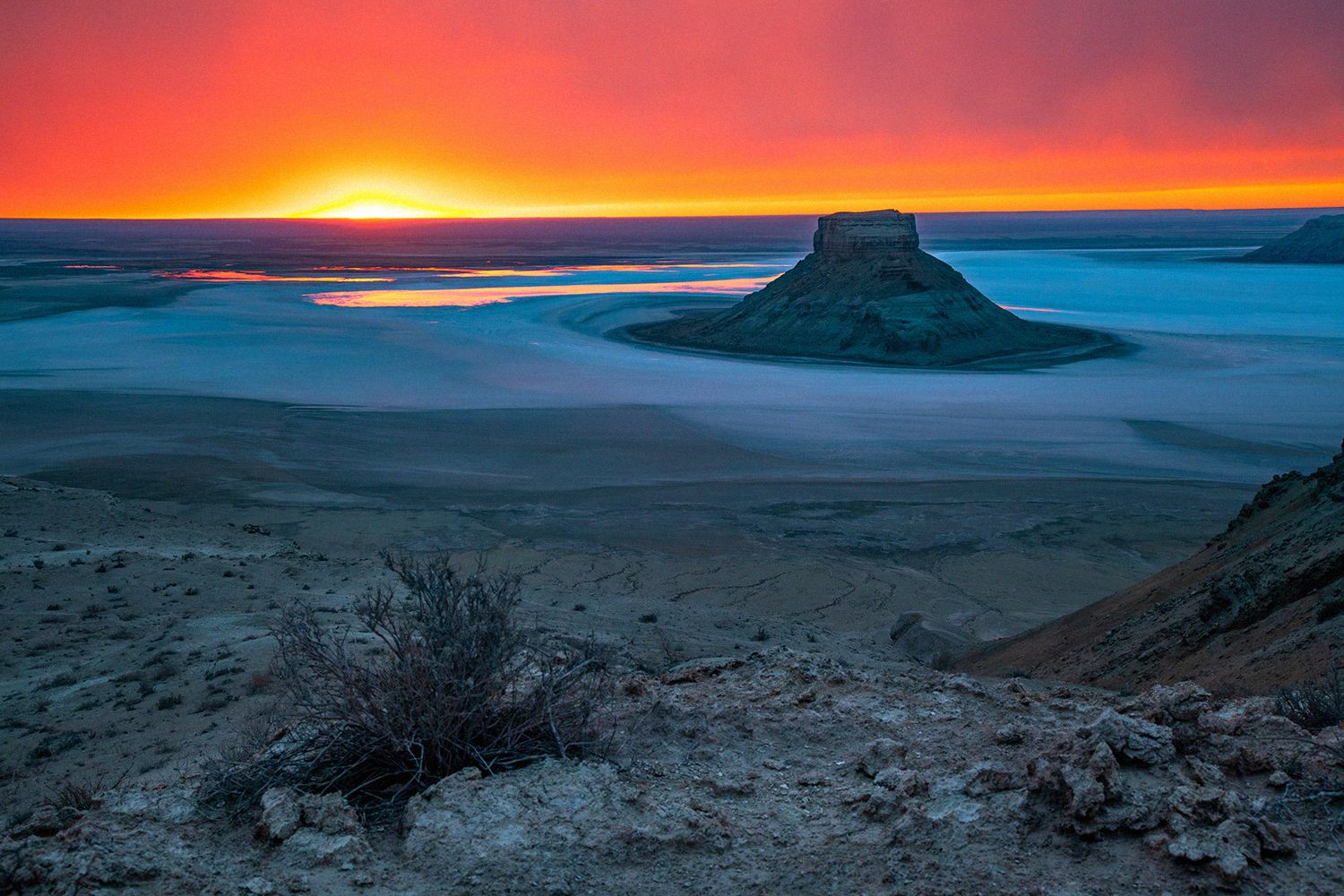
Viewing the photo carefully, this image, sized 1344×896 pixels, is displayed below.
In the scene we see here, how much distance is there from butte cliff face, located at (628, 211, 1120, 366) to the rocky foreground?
38.9 metres

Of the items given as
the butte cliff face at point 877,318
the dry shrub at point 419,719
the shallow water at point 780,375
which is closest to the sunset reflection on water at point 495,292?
the shallow water at point 780,375

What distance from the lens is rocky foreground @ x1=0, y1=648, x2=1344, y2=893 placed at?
3654 mm

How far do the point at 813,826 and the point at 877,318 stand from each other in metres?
42.1

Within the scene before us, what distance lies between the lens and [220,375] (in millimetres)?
37625

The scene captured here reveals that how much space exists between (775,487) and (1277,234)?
18978cm

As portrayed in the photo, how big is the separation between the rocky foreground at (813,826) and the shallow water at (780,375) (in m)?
18.7

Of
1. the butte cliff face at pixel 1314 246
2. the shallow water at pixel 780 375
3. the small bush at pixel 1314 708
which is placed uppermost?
the butte cliff face at pixel 1314 246

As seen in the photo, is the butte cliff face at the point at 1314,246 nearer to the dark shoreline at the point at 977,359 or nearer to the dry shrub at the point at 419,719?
the dark shoreline at the point at 977,359

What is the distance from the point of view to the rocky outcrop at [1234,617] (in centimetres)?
693

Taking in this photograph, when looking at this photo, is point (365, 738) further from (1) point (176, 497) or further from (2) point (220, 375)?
(2) point (220, 375)

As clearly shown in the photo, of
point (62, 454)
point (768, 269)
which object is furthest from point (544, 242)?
point (62, 454)

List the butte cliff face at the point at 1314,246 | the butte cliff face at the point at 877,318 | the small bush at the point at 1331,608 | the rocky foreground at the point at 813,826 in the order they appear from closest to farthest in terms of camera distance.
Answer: the rocky foreground at the point at 813,826 < the small bush at the point at 1331,608 < the butte cliff face at the point at 877,318 < the butte cliff face at the point at 1314,246

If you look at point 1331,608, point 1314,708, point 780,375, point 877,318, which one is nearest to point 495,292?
point 877,318

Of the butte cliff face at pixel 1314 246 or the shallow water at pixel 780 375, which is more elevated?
the butte cliff face at pixel 1314 246
